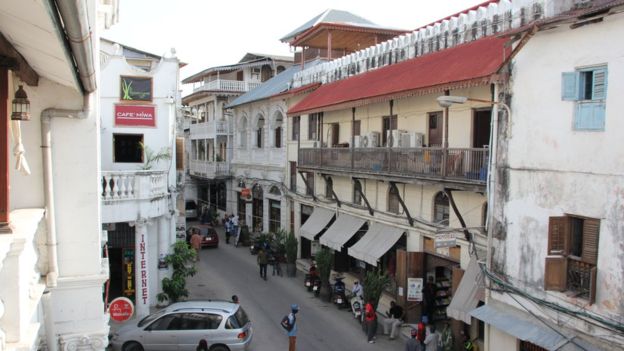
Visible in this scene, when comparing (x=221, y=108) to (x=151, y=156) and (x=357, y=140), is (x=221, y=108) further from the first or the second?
(x=357, y=140)

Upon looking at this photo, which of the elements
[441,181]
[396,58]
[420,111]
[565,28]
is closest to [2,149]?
[565,28]

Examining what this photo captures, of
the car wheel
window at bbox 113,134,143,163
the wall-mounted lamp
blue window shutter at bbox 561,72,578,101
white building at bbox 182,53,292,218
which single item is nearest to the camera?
the wall-mounted lamp

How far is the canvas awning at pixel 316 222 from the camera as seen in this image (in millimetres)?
Result: 24500

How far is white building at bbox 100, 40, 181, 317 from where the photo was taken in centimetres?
1811

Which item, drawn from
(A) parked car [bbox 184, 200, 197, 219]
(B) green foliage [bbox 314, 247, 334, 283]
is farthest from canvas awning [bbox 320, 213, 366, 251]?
(A) parked car [bbox 184, 200, 197, 219]

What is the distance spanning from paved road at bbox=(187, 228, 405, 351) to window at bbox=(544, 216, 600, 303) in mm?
6607

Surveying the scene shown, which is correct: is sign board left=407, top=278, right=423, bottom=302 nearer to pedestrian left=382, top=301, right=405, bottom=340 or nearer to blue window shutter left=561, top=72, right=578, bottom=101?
pedestrian left=382, top=301, right=405, bottom=340

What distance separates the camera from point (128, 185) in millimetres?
17094

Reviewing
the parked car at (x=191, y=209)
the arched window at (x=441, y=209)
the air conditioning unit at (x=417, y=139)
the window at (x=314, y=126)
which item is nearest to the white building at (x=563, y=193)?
the arched window at (x=441, y=209)

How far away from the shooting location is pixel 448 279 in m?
18.0

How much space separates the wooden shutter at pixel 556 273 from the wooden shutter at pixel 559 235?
204 millimetres

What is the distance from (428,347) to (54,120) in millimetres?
11440

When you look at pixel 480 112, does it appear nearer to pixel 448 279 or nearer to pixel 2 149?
pixel 448 279

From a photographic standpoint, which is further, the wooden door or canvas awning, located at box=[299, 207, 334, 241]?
canvas awning, located at box=[299, 207, 334, 241]
